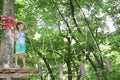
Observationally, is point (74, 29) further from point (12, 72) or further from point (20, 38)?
point (12, 72)

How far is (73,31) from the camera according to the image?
13742 millimetres

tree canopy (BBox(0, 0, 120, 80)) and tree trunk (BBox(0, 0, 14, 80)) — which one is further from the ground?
tree canopy (BBox(0, 0, 120, 80))

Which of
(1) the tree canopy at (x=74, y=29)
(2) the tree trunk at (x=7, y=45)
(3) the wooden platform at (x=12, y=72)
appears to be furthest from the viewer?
(1) the tree canopy at (x=74, y=29)

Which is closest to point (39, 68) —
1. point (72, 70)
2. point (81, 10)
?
point (81, 10)

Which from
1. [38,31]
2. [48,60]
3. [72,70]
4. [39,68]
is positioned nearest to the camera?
[39,68]

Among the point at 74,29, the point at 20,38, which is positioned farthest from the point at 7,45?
the point at 74,29

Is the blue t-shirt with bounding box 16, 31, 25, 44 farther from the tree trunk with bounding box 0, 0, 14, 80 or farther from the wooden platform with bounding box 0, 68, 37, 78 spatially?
the wooden platform with bounding box 0, 68, 37, 78

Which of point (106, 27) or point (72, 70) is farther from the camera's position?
point (72, 70)

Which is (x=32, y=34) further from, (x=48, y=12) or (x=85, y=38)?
(x=85, y=38)

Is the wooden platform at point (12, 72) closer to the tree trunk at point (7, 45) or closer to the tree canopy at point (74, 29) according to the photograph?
the tree trunk at point (7, 45)

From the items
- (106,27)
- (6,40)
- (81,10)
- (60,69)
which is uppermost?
(81,10)

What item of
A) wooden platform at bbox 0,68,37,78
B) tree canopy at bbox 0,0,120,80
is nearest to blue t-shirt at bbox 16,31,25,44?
wooden platform at bbox 0,68,37,78

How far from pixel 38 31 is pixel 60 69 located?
7.31 metres

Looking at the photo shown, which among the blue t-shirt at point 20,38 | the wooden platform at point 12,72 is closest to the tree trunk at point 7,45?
the blue t-shirt at point 20,38
